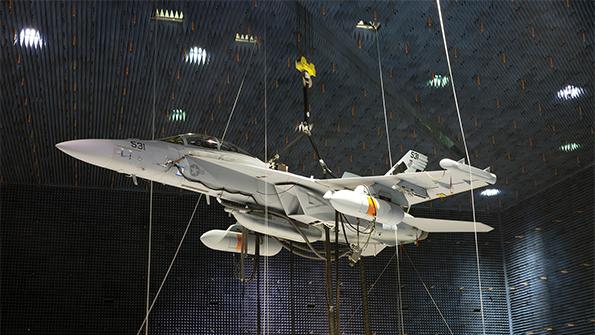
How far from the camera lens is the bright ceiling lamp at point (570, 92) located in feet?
29.0

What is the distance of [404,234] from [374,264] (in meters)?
3.22

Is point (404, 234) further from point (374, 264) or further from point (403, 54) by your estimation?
point (374, 264)

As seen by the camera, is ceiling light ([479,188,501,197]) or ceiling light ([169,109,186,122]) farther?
ceiling light ([479,188,501,197])

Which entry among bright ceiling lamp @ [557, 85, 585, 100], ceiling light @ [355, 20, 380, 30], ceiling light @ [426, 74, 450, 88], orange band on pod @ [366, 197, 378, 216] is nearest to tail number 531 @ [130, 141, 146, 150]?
orange band on pod @ [366, 197, 378, 216]

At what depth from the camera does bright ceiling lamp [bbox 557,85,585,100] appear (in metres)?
8.84

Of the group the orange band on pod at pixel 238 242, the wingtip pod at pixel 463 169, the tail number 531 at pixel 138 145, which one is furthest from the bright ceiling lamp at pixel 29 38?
the wingtip pod at pixel 463 169

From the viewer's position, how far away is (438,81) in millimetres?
8367

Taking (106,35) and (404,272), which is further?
(404,272)

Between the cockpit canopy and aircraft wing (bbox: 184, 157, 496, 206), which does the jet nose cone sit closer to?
the cockpit canopy

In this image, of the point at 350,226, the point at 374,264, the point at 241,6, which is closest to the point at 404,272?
the point at 374,264

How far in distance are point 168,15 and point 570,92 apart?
5.14m

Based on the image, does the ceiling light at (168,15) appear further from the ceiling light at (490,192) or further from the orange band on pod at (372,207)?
the ceiling light at (490,192)

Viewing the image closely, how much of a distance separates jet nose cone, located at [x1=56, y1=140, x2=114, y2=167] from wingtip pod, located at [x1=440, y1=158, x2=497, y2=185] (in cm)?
309

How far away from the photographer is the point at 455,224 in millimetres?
8664
